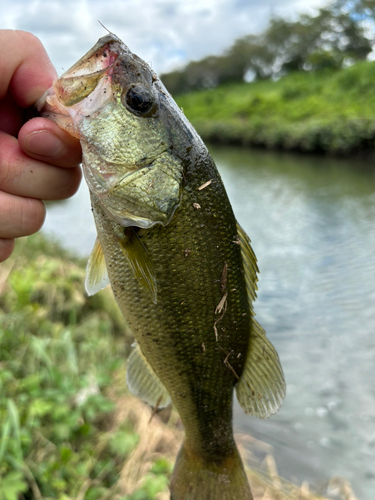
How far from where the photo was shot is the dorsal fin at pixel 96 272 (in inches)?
61.5

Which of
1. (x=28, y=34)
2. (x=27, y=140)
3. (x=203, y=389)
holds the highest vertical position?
(x=28, y=34)

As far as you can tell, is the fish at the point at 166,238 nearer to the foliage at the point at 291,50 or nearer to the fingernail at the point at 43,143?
the fingernail at the point at 43,143

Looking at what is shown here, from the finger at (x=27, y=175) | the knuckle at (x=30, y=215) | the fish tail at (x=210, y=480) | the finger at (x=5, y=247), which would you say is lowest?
the fish tail at (x=210, y=480)

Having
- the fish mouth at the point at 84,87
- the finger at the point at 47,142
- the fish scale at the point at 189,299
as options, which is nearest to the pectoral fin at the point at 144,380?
the fish scale at the point at 189,299

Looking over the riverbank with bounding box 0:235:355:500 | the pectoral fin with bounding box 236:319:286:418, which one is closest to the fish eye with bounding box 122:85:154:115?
the pectoral fin with bounding box 236:319:286:418

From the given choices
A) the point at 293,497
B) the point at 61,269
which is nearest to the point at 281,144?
the point at 61,269

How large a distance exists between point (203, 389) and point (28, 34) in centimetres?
160

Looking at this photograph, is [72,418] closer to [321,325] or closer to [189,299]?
[189,299]

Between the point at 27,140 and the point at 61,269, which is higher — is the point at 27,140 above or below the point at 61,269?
above

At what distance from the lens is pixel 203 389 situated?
1.63 meters

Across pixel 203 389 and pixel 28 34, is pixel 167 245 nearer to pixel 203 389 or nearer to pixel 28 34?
pixel 203 389

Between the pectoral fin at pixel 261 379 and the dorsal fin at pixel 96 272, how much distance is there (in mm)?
642

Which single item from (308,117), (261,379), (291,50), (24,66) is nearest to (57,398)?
(261,379)

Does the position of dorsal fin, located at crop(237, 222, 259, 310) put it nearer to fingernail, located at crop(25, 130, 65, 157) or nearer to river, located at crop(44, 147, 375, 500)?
fingernail, located at crop(25, 130, 65, 157)
